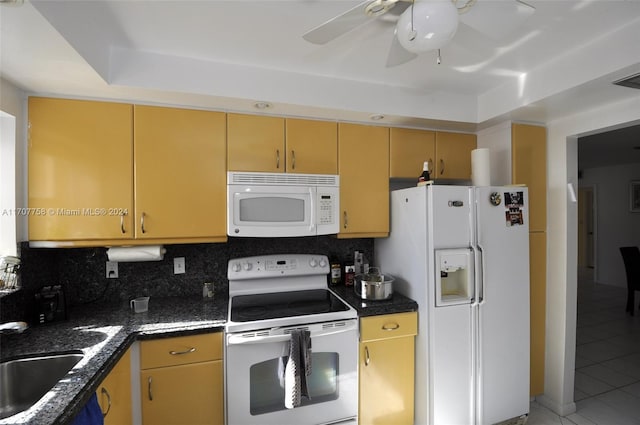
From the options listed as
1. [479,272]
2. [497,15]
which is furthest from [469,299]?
[497,15]

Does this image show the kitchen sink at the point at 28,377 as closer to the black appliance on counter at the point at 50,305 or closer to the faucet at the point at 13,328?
the faucet at the point at 13,328

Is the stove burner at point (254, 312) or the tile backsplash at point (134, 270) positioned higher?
the tile backsplash at point (134, 270)

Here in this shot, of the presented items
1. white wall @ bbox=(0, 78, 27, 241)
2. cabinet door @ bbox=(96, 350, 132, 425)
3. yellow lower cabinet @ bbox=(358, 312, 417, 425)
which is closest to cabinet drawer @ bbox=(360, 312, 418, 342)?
yellow lower cabinet @ bbox=(358, 312, 417, 425)

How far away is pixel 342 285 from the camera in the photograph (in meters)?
2.46

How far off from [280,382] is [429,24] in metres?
1.88

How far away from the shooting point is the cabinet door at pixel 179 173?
1829 mm

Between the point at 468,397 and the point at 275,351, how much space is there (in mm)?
1294

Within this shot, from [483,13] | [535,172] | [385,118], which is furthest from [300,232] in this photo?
[535,172]

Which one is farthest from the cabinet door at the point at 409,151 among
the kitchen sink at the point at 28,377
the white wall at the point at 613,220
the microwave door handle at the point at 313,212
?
the white wall at the point at 613,220

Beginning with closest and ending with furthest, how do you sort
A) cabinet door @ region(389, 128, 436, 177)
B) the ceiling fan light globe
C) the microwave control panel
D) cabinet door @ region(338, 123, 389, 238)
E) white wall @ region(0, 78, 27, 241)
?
the ceiling fan light globe → white wall @ region(0, 78, 27, 241) → the microwave control panel → cabinet door @ region(338, 123, 389, 238) → cabinet door @ region(389, 128, 436, 177)

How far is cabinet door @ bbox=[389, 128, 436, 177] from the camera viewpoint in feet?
7.57

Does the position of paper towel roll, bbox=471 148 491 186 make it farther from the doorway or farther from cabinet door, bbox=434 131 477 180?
the doorway

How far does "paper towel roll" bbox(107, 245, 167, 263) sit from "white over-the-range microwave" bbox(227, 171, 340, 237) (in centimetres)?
48

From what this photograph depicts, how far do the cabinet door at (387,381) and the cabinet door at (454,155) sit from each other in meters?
1.31
